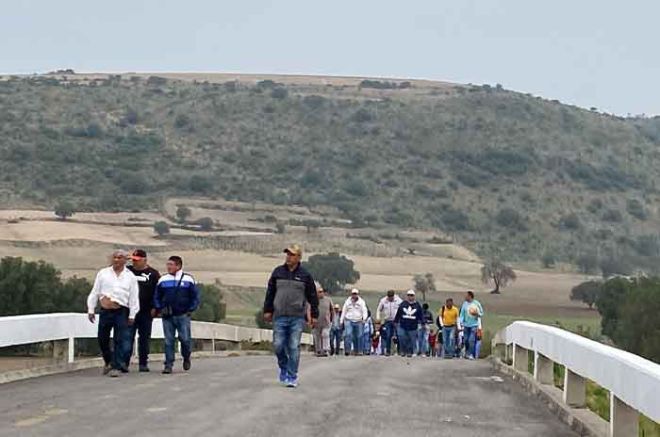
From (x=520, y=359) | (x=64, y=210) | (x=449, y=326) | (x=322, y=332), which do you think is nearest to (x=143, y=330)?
(x=520, y=359)

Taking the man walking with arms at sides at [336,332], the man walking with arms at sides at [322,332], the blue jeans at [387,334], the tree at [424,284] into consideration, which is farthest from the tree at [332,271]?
the man walking with arms at sides at [322,332]

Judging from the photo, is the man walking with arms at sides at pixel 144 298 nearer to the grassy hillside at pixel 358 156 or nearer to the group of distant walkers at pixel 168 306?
the group of distant walkers at pixel 168 306

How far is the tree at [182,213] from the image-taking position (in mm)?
96531

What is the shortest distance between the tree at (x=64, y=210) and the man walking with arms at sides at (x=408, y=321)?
62064mm

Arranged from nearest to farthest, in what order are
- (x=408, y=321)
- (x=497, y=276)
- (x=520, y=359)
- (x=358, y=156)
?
(x=520, y=359) < (x=408, y=321) < (x=497, y=276) < (x=358, y=156)

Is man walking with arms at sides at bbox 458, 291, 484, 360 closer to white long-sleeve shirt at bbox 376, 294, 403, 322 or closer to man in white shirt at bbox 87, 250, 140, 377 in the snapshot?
white long-sleeve shirt at bbox 376, 294, 403, 322

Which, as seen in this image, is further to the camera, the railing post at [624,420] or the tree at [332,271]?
the tree at [332,271]

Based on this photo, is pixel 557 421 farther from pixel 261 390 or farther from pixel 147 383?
pixel 147 383

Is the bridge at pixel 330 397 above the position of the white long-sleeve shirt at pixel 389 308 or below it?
below

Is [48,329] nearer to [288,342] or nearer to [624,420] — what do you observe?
[288,342]

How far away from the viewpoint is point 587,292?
79.0 meters

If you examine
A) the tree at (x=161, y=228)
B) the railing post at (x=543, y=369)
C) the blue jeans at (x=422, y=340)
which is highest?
the tree at (x=161, y=228)

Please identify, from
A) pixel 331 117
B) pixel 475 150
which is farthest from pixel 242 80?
pixel 475 150

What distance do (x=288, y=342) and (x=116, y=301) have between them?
2.83m
